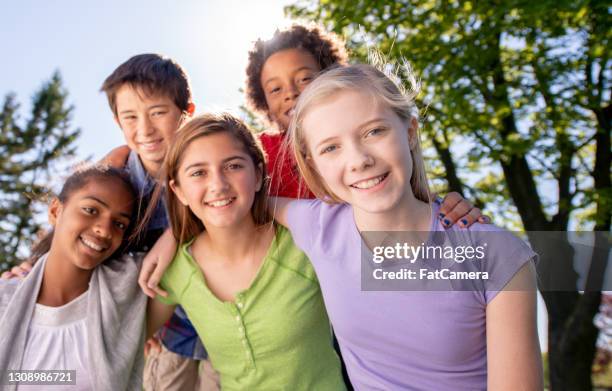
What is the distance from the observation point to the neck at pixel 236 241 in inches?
105

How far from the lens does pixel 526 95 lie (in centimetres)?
817

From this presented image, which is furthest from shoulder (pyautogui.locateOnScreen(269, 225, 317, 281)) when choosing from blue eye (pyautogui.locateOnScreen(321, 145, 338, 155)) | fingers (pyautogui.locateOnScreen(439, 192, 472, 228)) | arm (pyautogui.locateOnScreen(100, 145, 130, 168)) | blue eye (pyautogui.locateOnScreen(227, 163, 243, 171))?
arm (pyautogui.locateOnScreen(100, 145, 130, 168))

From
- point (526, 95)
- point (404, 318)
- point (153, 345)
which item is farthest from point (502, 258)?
point (526, 95)

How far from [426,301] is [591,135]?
7.60m

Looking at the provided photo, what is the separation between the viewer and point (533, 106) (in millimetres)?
8219

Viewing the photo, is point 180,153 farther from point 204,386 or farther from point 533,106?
point 533,106

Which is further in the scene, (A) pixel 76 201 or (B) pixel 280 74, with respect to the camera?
(B) pixel 280 74

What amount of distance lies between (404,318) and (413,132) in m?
0.73

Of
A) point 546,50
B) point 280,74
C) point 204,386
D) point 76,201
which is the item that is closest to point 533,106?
point 546,50

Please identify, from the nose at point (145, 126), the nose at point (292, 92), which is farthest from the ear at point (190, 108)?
the nose at point (292, 92)

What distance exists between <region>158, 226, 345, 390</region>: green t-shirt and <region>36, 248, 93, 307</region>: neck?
61 centimetres

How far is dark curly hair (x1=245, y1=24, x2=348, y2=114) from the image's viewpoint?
3658 mm

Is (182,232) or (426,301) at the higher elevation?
(182,232)

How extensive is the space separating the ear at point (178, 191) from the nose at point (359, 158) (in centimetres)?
93
